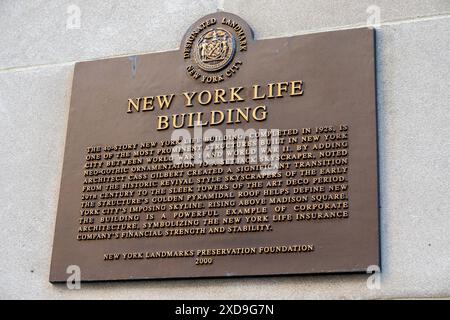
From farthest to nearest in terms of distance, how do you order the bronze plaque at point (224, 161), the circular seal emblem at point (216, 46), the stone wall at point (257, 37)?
1. the circular seal emblem at point (216, 46)
2. the bronze plaque at point (224, 161)
3. the stone wall at point (257, 37)

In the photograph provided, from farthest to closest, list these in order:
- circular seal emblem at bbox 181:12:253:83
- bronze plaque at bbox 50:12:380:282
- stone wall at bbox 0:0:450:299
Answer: circular seal emblem at bbox 181:12:253:83 → bronze plaque at bbox 50:12:380:282 → stone wall at bbox 0:0:450:299

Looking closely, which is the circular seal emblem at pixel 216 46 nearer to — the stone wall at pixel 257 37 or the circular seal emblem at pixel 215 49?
the circular seal emblem at pixel 215 49

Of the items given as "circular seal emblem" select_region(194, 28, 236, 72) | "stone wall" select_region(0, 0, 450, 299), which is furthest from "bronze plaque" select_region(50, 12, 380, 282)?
"stone wall" select_region(0, 0, 450, 299)

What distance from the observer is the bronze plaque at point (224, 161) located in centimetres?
705

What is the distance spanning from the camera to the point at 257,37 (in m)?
7.85

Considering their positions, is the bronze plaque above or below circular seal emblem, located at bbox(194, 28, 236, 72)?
below

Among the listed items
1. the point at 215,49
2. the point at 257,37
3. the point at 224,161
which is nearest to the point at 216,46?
the point at 215,49

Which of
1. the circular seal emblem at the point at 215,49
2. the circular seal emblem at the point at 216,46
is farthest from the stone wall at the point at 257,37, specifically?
the circular seal emblem at the point at 215,49

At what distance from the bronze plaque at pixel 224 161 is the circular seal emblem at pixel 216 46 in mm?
10

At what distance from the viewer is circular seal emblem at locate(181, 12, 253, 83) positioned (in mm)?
7770

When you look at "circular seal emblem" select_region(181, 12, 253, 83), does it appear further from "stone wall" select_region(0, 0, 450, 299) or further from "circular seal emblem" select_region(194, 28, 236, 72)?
"stone wall" select_region(0, 0, 450, 299)

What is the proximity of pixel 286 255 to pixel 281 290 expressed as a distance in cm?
27

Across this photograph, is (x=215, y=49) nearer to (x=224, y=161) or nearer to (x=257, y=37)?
(x=257, y=37)

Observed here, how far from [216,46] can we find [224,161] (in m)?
1.08
